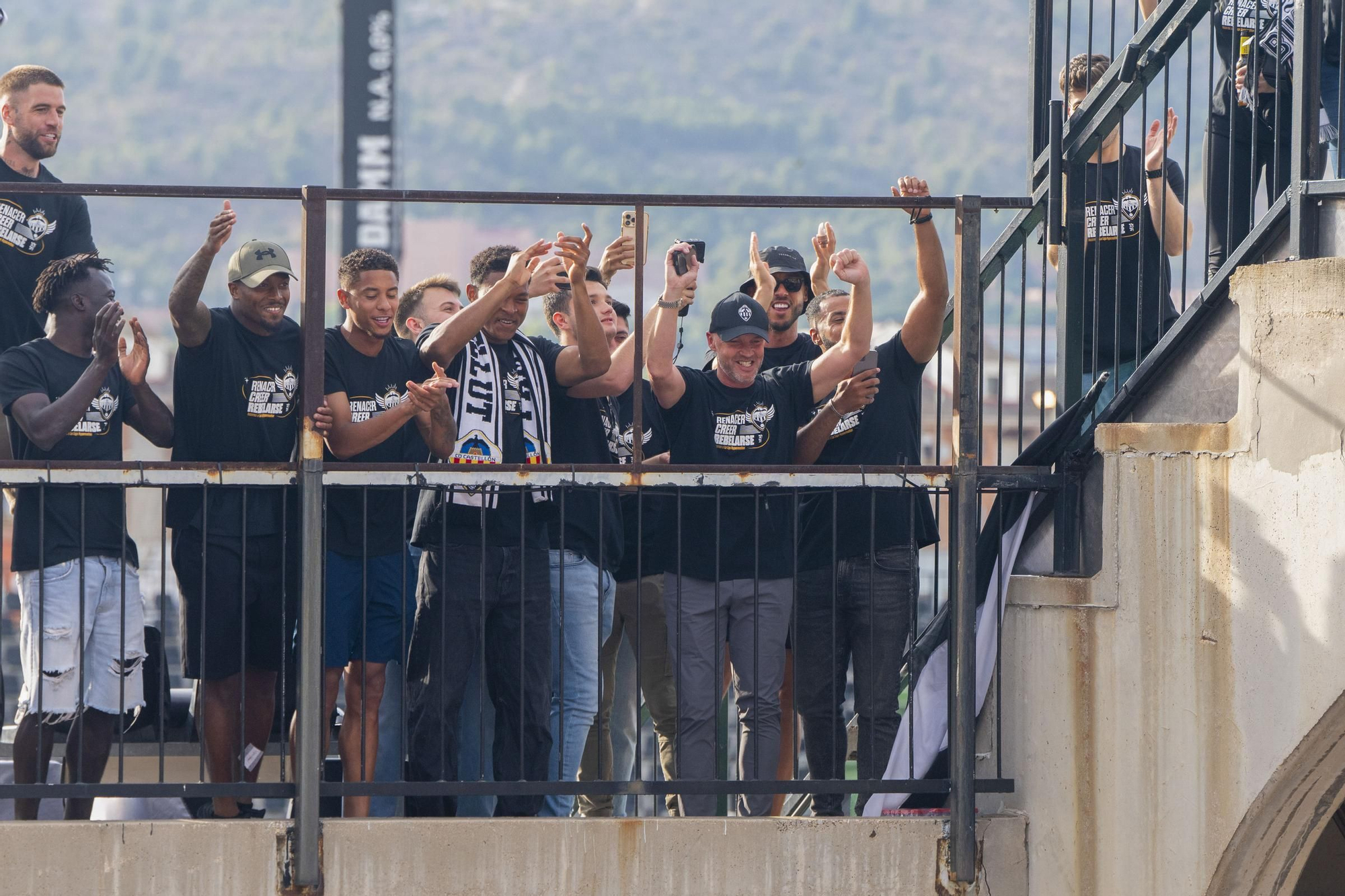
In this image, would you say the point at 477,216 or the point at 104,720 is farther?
the point at 477,216

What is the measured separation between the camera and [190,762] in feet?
21.0

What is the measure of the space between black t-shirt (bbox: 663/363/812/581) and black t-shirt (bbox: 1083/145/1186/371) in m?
1.28

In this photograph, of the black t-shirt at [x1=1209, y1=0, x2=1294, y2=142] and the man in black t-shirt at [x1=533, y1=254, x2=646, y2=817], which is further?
the black t-shirt at [x1=1209, y1=0, x2=1294, y2=142]

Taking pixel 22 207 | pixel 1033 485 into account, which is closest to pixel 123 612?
pixel 22 207

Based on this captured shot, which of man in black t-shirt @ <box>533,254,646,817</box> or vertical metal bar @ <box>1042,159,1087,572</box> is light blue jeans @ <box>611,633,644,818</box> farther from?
vertical metal bar @ <box>1042,159,1087,572</box>

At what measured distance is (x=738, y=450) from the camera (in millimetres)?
5840

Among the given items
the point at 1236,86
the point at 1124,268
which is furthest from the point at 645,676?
the point at 1236,86

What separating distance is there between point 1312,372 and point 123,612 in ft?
Result: 12.6

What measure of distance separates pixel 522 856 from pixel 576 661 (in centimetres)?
77

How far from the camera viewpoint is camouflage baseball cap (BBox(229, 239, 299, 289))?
5.59m

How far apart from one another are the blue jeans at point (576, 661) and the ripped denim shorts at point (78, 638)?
1.47m

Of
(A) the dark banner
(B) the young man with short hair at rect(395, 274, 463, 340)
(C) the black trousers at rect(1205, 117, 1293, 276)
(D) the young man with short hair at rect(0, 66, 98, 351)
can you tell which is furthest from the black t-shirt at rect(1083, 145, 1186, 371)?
(A) the dark banner

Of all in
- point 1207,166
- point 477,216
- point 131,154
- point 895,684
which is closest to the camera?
point 895,684

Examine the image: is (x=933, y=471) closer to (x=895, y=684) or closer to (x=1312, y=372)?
(x=895, y=684)
